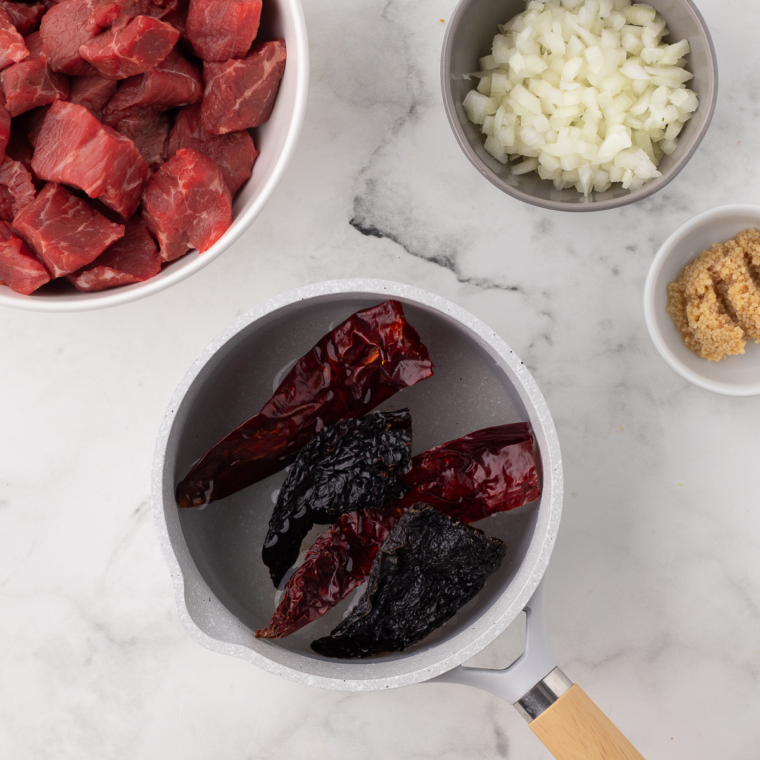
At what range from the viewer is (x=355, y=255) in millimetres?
1629

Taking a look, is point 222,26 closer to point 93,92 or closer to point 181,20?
point 181,20

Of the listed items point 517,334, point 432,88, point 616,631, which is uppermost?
point 432,88

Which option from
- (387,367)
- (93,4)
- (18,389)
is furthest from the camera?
(18,389)

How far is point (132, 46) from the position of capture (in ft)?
4.13

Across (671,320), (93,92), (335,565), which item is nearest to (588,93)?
(671,320)

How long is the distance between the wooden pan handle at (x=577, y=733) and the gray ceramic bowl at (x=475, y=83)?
96cm

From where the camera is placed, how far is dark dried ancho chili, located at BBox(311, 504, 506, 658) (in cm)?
132

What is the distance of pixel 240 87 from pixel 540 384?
93cm

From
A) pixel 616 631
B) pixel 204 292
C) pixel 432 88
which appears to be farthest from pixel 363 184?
pixel 616 631

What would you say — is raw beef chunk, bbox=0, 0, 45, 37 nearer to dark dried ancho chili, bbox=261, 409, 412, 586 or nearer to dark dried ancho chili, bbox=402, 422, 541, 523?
dark dried ancho chili, bbox=261, 409, 412, 586

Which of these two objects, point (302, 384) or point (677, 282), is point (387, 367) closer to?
point (302, 384)

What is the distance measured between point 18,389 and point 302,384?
2.41 feet

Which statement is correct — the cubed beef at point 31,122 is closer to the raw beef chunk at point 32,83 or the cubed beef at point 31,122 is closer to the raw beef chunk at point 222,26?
the raw beef chunk at point 32,83

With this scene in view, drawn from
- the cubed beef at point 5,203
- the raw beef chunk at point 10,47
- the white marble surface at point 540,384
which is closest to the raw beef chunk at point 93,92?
the raw beef chunk at point 10,47
